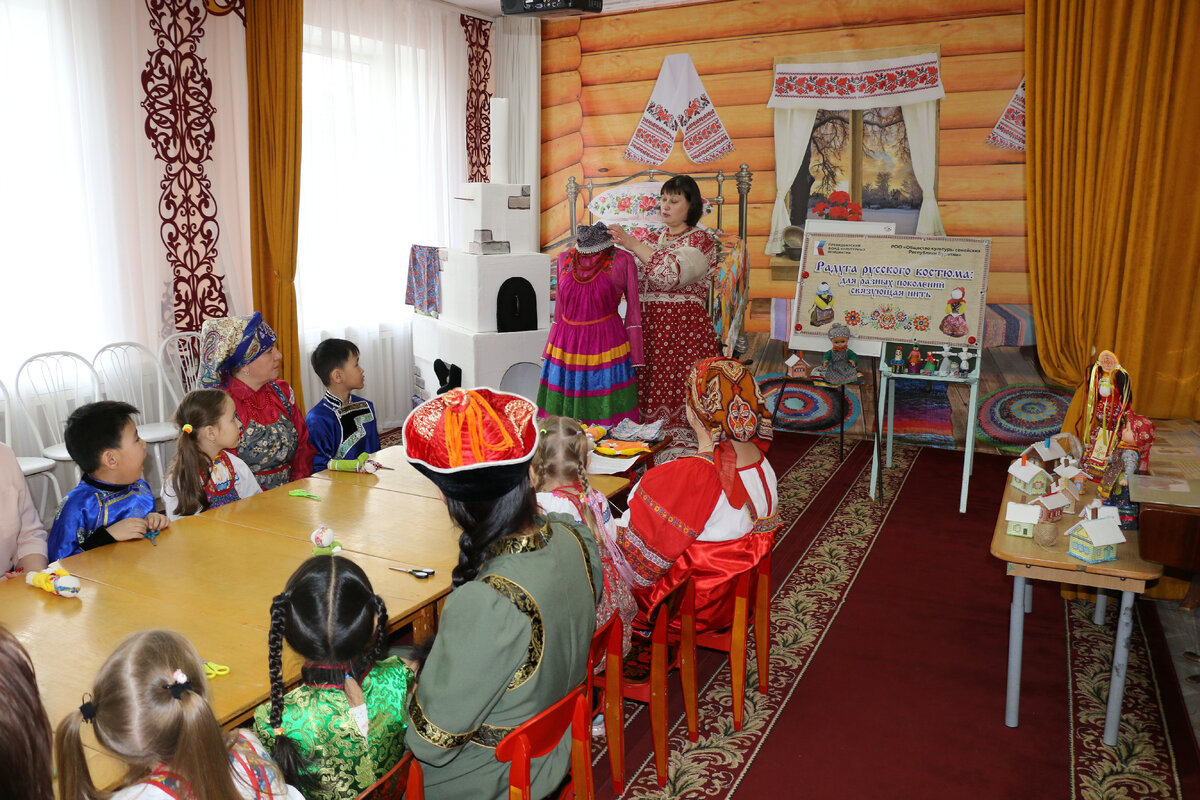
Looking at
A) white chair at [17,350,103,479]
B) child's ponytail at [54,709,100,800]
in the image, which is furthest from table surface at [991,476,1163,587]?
white chair at [17,350,103,479]

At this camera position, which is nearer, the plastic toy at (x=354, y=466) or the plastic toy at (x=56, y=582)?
the plastic toy at (x=56, y=582)

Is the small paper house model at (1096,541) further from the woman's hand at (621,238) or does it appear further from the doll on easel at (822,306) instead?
the doll on easel at (822,306)

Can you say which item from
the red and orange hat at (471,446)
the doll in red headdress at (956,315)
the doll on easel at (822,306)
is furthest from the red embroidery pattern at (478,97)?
the red and orange hat at (471,446)

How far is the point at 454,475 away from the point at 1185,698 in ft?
8.27

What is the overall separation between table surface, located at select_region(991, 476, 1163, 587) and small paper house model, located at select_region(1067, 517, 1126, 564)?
19mm

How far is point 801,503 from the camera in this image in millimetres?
4867

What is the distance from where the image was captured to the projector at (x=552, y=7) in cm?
418

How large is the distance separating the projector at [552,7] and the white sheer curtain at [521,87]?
2419 millimetres

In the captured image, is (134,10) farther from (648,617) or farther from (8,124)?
(648,617)

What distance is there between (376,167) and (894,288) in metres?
3.56

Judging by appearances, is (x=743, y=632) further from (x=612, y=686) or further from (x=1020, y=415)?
(x=1020, y=415)

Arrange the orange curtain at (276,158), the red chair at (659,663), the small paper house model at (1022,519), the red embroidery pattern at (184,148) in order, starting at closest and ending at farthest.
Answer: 1. the red chair at (659,663)
2. the small paper house model at (1022,519)
3. the red embroidery pattern at (184,148)
4. the orange curtain at (276,158)

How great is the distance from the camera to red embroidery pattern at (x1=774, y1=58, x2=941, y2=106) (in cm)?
561

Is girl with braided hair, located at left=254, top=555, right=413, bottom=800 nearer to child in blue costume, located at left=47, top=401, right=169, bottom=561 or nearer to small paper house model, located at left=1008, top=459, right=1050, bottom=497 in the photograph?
child in blue costume, located at left=47, top=401, right=169, bottom=561
